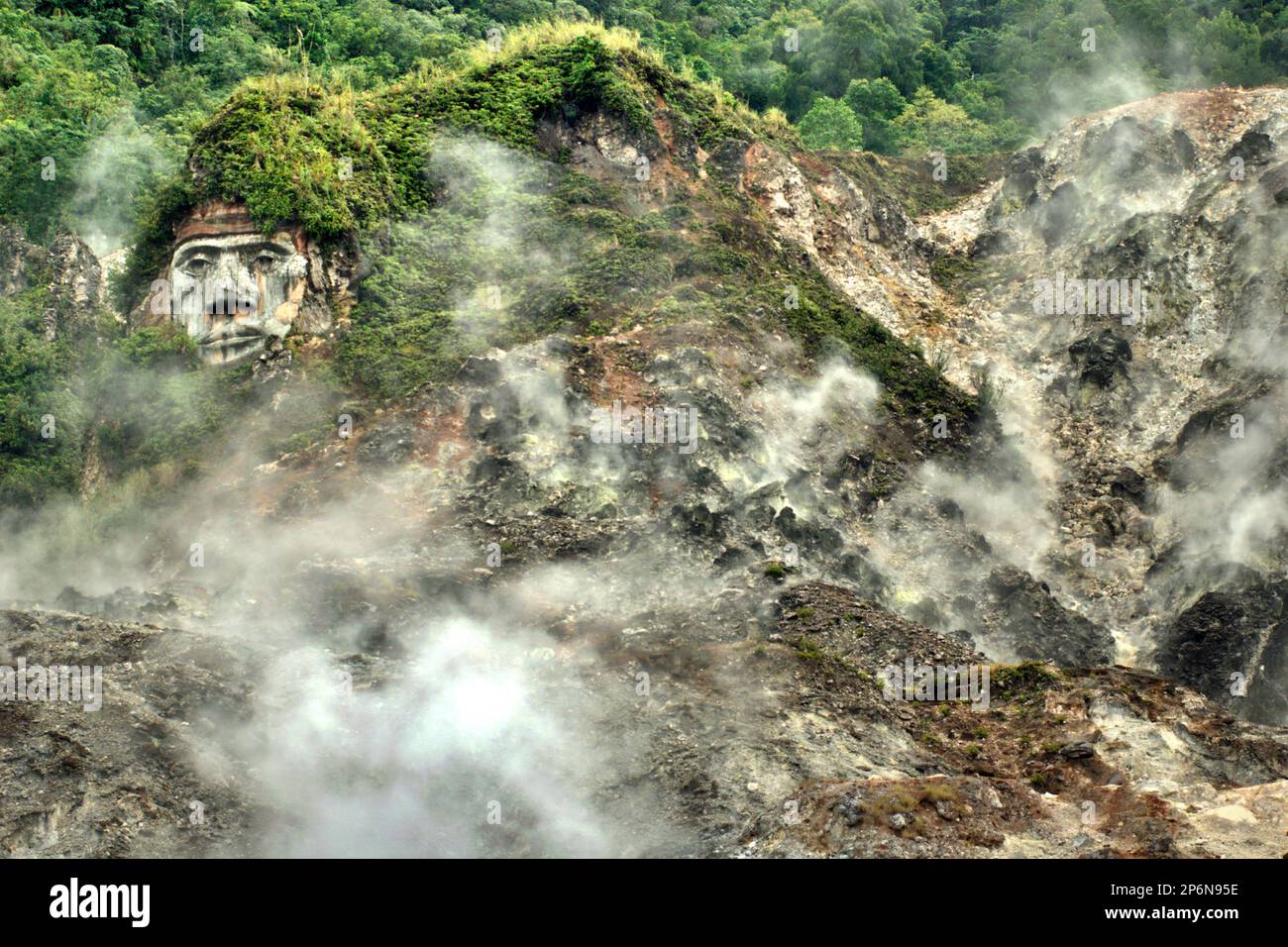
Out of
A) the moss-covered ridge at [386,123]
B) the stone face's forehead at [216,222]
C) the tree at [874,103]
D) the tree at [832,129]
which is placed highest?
the tree at [874,103]

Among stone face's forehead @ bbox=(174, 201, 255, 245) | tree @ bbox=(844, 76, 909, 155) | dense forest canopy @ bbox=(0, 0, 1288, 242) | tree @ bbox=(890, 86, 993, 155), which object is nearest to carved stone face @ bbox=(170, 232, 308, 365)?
stone face's forehead @ bbox=(174, 201, 255, 245)

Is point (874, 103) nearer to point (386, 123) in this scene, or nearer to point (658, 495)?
point (386, 123)

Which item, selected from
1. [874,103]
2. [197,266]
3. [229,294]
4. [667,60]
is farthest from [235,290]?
[874,103]

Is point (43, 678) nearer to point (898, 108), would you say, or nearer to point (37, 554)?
point (37, 554)

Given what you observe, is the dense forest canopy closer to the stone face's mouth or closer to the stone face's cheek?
the stone face's cheek

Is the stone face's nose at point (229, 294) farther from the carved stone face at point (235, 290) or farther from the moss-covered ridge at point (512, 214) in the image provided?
the moss-covered ridge at point (512, 214)

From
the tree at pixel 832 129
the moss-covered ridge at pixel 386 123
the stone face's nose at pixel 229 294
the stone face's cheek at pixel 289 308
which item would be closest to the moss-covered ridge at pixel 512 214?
the moss-covered ridge at pixel 386 123
